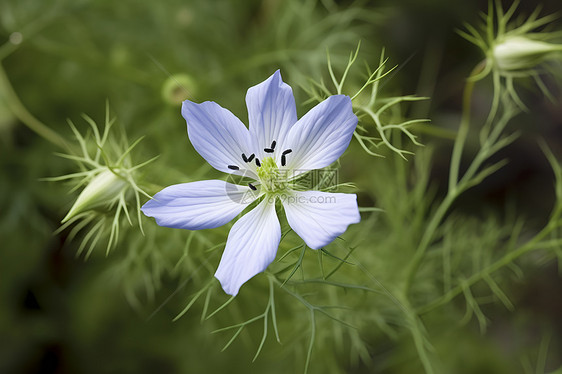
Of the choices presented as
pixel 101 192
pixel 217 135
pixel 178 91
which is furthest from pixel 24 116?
pixel 217 135

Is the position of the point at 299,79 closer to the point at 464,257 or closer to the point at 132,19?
the point at 132,19

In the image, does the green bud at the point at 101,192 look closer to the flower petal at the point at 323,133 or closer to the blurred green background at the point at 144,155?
the flower petal at the point at 323,133

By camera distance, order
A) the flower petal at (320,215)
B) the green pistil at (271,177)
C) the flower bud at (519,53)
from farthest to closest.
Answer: the flower bud at (519,53) < the green pistil at (271,177) < the flower petal at (320,215)

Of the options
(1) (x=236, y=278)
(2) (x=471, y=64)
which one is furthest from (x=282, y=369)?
(2) (x=471, y=64)

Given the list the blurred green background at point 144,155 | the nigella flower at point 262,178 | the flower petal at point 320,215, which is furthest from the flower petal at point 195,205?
the blurred green background at point 144,155

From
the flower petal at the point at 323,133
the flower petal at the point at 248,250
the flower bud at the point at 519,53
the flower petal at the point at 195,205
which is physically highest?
the flower bud at the point at 519,53

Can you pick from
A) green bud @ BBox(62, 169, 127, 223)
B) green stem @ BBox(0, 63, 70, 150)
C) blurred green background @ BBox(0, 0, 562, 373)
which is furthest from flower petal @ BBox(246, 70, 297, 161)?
blurred green background @ BBox(0, 0, 562, 373)
